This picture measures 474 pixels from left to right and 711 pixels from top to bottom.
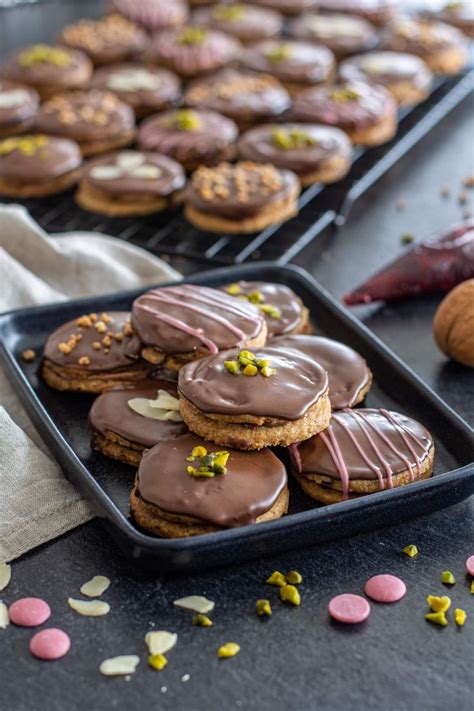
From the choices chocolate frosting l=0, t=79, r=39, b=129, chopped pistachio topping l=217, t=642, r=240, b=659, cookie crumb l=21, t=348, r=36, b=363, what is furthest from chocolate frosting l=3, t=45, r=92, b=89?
chopped pistachio topping l=217, t=642, r=240, b=659

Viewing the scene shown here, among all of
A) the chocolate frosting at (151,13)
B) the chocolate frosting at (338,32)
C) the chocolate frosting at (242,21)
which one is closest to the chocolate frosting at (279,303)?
the chocolate frosting at (338,32)

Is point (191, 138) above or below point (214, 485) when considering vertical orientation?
below

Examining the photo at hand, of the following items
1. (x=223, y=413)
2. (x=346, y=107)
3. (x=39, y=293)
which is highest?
(x=223, y=413)

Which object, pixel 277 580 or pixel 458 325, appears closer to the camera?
pixel 277 580

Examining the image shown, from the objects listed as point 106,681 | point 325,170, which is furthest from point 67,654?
point 325,170

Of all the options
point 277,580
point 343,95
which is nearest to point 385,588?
point 277,580

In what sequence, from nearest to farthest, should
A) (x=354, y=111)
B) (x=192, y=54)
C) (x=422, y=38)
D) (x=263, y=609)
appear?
(x=263, y=609), (x=354, y=111), (x=192, y=54), (x=422, y=38)

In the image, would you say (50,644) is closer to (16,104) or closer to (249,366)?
(249,366)

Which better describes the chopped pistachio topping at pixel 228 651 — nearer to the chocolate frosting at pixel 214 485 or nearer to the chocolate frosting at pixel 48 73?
the chocolate frosting at pixel 214 485
